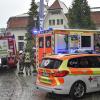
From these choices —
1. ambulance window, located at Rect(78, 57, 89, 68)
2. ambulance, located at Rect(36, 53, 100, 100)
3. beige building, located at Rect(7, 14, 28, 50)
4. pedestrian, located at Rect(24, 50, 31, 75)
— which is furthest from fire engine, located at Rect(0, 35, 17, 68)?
beige building, located at Rect(7, 14, 28, 50)

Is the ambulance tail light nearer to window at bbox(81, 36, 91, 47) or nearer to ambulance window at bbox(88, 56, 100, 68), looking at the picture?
ambulance window at bbox(88, 56, 100, 68)

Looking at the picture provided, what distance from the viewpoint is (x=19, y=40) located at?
8656 centimetres

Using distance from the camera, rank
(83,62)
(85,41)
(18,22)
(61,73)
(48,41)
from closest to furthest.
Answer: (61,73)
(83,62)
(85,41)
(48,41)
(18,22)

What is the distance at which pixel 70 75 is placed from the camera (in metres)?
13.2

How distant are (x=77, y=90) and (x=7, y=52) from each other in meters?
13.2

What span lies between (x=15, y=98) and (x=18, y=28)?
73.2m

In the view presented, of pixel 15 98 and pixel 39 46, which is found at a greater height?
pixel 39 46

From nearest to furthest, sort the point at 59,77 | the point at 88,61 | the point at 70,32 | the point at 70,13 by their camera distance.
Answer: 1. the point at 59,77
2. the point at 88,61
3. the point at 70,32
4. the point at 70,13

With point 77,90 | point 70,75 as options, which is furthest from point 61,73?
point 77,90

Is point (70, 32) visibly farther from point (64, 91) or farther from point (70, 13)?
point (70, 13)

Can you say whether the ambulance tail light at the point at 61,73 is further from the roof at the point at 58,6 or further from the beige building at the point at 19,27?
the beige building at the point at 19,27

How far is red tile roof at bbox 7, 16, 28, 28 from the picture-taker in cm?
8612

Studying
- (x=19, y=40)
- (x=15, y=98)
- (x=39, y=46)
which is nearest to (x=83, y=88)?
(x=15, y=98)

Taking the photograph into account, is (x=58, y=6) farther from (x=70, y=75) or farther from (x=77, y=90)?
(x=70, y=75)
